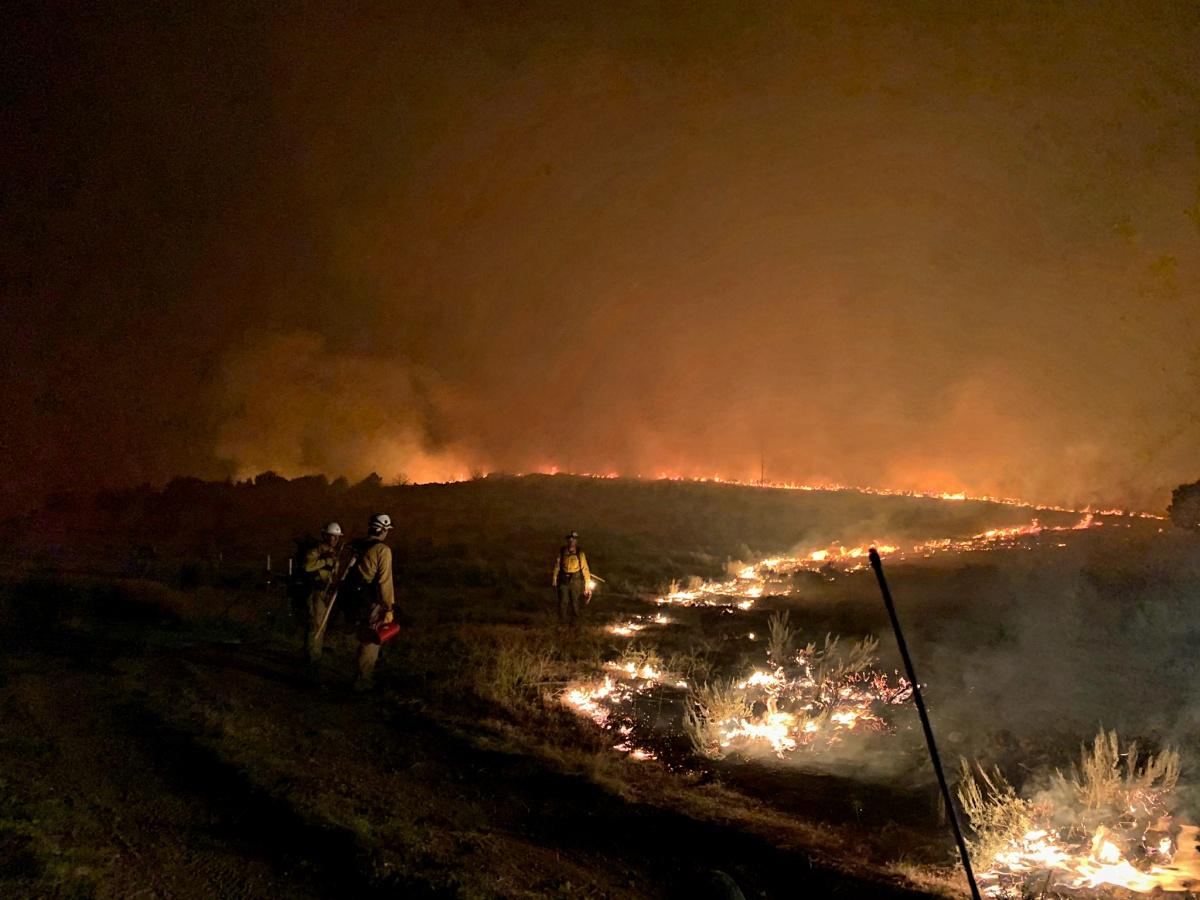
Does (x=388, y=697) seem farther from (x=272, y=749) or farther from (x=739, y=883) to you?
(x=739, y=883)

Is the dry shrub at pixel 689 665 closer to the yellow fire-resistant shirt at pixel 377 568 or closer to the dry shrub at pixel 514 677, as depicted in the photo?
the dry shrub at pixel 514 677

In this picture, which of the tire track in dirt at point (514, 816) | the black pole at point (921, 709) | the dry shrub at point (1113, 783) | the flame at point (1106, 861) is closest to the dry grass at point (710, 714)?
the tire track in dirt at point (514, 816)

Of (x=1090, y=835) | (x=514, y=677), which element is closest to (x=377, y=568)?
(x=514, y=677)

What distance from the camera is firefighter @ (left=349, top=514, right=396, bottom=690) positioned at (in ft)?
31.6

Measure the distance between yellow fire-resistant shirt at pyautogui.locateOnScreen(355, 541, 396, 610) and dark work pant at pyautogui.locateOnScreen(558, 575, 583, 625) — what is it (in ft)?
22.5

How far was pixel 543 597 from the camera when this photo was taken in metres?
21.2

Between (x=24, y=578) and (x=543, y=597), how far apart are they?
1251cm

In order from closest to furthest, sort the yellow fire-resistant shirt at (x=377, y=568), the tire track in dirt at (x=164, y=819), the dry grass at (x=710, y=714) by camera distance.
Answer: the tire track in dirt at (x=164, y=819) → the dry grass at (x=710, y=714) → the yellow fire-resistant shirt at (x=377, y=568)

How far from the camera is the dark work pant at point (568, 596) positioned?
16250 mm

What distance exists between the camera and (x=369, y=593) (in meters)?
9.73

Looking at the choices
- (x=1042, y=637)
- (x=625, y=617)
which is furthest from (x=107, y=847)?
(x=625, y=617)

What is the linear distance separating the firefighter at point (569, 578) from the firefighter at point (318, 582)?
6.00 meters

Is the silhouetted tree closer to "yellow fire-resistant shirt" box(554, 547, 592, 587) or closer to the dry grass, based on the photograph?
the dry grass

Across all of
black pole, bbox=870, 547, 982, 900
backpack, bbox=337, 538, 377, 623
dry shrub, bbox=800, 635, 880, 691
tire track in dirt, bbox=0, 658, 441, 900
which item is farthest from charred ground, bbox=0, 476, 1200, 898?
black pole, bbox=870, 547, 982, 900
